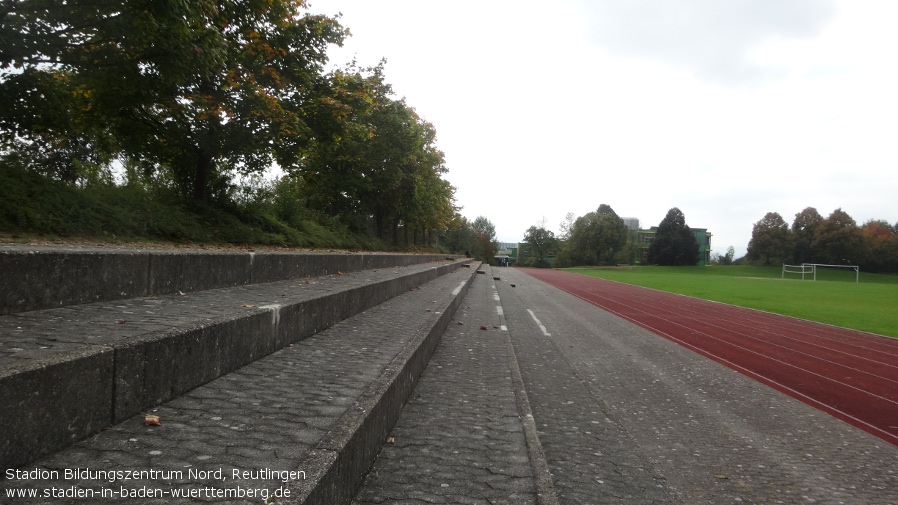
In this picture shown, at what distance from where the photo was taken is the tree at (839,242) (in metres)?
86.8

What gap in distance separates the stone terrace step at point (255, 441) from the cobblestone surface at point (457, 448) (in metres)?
0.14

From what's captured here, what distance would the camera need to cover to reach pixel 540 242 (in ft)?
439

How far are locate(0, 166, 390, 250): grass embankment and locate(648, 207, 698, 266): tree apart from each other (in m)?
95.3

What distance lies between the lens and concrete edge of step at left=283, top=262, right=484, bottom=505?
1.96m

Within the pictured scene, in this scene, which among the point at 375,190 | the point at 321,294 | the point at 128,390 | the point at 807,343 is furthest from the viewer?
the point at 375,190

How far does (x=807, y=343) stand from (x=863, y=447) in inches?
325

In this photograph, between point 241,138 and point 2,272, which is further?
point 241,138

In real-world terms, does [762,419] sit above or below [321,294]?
below

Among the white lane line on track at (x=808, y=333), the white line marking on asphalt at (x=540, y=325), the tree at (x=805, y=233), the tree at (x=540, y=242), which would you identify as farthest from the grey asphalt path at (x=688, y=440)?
the tree at (x=540, y=242)

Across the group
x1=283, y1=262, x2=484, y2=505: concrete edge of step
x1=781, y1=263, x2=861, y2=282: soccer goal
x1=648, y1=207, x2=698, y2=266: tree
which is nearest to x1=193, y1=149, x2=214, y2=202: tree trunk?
x1=283, y1=262, x2=484, y2=505: concrete edge of step

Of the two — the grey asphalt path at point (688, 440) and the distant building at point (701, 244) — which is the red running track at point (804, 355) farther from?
the distant building at point (701, 244)

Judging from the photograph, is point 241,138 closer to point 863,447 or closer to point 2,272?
point 2,272

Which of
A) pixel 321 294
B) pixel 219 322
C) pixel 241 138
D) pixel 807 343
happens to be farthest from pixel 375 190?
pixel 219 322

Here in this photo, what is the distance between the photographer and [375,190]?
29.5m
